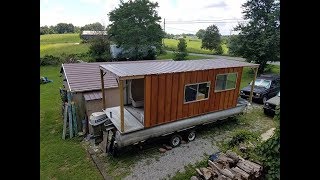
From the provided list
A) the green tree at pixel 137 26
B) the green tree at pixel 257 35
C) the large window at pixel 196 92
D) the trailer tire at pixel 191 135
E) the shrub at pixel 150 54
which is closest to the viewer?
the large window at pixel 196 92

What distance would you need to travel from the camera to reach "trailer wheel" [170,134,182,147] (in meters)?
10.3

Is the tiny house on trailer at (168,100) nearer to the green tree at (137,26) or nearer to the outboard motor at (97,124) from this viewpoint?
the outboard motor at (97,124)

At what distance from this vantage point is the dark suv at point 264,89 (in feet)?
53.2

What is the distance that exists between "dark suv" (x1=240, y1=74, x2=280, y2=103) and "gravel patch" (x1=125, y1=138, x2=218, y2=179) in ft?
23.4

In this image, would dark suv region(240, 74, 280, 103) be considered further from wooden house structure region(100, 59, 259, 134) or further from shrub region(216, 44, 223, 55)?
shrub region(216, 44, 223, 55)

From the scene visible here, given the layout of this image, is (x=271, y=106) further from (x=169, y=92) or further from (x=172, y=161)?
(x=172, y=161)

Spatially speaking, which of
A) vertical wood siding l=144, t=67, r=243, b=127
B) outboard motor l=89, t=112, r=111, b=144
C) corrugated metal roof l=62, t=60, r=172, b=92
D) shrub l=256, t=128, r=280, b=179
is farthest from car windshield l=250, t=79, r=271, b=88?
outboard motor l=89, t=112, r=111, b=144

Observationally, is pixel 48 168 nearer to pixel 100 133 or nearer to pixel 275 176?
pixel 100 133

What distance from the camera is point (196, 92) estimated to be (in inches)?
422

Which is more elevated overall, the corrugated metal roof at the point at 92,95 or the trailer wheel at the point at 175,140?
the corrugated metal roof at the point at 92,95

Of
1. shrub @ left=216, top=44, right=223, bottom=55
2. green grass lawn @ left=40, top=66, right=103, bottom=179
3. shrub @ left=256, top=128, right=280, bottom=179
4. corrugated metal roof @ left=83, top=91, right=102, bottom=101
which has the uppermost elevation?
shrub @ left=216, top=44, right=223, bottom=55

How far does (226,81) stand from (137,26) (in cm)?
2312

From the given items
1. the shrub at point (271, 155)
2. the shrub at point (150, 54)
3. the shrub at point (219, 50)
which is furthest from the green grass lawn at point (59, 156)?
the shrub at point (219, 50)

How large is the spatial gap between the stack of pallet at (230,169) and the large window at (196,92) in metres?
3.17
